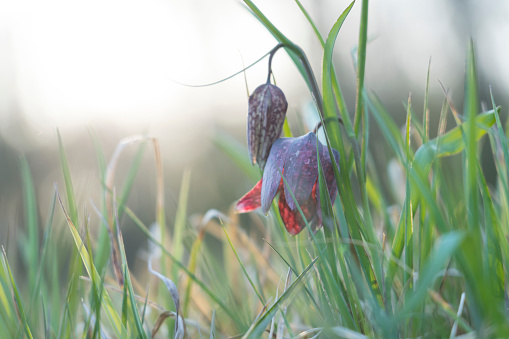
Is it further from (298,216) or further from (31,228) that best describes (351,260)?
(31,228)

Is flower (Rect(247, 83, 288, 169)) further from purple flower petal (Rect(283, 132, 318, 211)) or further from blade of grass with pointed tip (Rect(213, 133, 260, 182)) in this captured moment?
blade of grass with pointed tip (Rect(213, 133, 260, 182))

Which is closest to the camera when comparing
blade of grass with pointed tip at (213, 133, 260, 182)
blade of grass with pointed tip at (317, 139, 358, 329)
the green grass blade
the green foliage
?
the green foliage

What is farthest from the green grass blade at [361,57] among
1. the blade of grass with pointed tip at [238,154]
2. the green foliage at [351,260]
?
the blade of grass with pointed tip at [238,154]

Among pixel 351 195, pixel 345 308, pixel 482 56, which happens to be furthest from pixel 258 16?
pixel 482 56

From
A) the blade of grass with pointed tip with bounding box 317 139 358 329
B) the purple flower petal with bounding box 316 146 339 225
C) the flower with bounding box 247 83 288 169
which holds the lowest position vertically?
the blade of grass with pointed tip with bounding box 317 139 358 329

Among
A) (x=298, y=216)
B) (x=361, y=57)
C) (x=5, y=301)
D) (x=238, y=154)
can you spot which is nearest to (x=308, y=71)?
(x=361, y=57)

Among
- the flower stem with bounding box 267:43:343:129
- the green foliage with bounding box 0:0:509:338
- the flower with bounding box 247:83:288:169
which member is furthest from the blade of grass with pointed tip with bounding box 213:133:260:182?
the flower stem with bounding box 267:43:343:129
